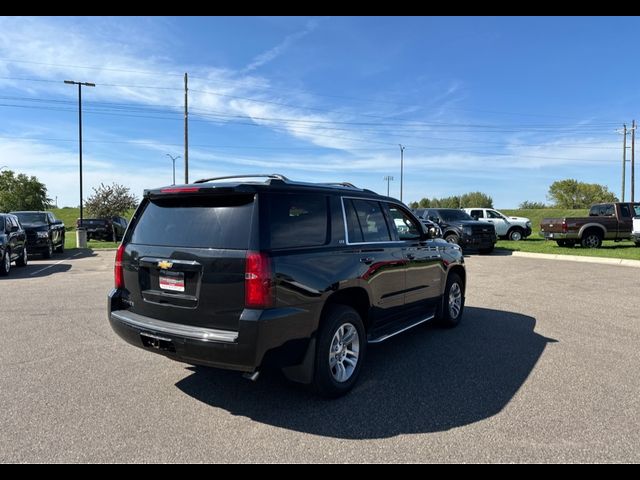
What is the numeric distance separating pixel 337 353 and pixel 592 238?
19443 millimetres

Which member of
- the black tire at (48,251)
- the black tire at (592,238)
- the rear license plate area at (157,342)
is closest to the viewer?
the rear license plate area at (157,342)

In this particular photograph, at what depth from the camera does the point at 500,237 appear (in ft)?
88.7

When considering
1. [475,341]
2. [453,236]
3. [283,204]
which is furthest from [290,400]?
[453,236]

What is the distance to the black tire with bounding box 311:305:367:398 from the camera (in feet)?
12.1

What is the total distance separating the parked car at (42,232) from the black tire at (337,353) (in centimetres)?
1586

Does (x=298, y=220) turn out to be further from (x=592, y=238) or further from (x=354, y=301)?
(x=592, y=238)

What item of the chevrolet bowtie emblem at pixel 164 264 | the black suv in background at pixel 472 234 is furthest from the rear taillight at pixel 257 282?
the black suv in background at pixel 472 234

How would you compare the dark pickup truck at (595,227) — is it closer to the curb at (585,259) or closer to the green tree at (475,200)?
the curb at (585,259)

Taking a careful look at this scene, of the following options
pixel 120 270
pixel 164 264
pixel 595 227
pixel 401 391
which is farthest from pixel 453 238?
pixel 164 264

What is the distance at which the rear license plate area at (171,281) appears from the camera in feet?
12.0

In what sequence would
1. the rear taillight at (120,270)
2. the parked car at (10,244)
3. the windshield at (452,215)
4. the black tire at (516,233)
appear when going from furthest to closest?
the black tire at (516,233) < the windshield at (452,215) < the parked car at (10,244) < the rear taillight at (120,270)

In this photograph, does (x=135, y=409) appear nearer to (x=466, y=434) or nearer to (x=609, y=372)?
(x=466, y=434)

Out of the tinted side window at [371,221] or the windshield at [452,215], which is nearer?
the tinted side window at [371,221]

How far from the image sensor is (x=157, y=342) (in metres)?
3.67
